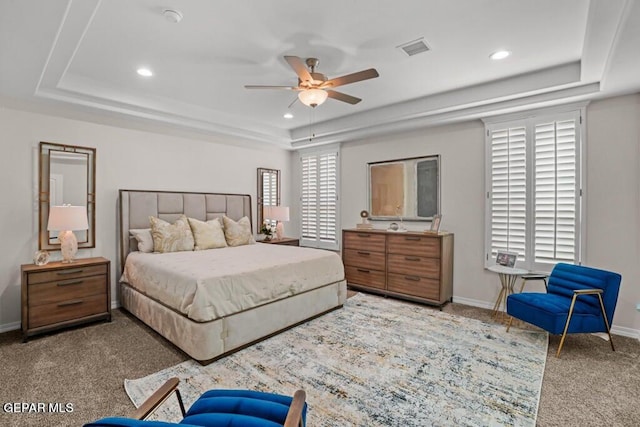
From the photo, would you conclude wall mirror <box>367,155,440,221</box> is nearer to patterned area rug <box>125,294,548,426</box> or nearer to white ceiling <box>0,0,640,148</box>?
white ceiling <box>0,0,640,148</box>

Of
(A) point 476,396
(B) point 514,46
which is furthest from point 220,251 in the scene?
(B) point 514,46

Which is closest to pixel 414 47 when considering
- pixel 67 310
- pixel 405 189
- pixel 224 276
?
pixel 405 189

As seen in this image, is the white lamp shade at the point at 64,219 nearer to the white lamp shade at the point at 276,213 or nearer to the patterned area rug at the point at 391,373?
the patterned area rug at the point at 391,373

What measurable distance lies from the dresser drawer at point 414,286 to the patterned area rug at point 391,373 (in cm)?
63

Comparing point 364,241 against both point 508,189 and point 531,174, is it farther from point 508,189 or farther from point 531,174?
point 531,174

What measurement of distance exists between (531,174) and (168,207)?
484cm

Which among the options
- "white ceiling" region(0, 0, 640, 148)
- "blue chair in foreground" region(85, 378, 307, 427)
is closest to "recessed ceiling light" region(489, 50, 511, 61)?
"white ceiling" region(0, 0, 640, 148)

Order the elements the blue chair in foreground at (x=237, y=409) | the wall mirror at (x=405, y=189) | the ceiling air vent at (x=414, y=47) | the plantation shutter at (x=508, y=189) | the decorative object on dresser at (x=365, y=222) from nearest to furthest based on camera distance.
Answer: the blue chair in foreground at (x=237, y=409) < the ceiling air vent at (x=414, y=47) < the plantation shutter at (x=508, y=189) < the wall mirror at (x=405, y=189) < the decorative object on dresser at (x=365, y=222)

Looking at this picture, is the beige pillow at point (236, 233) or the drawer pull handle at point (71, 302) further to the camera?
the beige pillow at point (236, 233)

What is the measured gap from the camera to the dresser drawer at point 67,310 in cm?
319

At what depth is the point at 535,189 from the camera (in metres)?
3.82

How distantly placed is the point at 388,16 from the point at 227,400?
2741 mm

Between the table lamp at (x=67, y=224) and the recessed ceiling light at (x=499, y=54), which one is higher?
the recessed ceiling light at (x=499, y=54)

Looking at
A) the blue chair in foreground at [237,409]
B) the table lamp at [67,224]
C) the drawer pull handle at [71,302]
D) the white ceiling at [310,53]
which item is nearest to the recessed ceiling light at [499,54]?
the white ceiling at [310,53]
